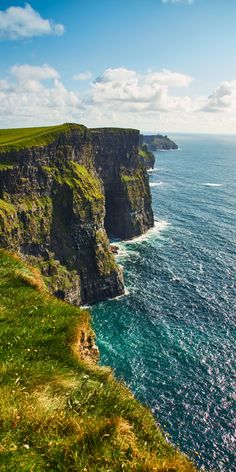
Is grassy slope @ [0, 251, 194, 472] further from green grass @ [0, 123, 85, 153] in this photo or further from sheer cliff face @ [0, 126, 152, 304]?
green grass @ [0, 123, 85, 153]

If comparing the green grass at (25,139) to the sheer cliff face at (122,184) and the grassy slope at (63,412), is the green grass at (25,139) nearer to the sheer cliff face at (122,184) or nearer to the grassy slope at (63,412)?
the sheer cliff face at (122,184)

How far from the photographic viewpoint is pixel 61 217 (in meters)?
85.9

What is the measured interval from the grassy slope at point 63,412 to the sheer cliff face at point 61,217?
5386cm

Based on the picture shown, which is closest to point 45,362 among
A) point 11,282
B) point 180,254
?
point 11,282

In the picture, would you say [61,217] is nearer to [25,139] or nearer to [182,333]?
[25,139]

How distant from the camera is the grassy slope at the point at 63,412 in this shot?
348 inches

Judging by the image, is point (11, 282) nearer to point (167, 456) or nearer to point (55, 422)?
point (55, 422)

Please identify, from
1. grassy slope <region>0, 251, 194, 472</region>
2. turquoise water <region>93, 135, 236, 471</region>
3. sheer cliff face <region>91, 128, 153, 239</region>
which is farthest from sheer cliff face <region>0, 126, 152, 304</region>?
grassy slope <region>0, 251, 194, 472</region>

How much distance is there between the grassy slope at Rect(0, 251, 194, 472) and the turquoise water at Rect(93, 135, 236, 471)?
73.1 ft

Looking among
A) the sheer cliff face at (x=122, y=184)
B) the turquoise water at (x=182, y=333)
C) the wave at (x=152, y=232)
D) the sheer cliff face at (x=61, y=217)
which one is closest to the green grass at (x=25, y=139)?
the sheer cliff face at (x=61, y=217)

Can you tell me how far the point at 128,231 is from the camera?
127m

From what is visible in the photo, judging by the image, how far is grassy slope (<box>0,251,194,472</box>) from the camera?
29.0 feet

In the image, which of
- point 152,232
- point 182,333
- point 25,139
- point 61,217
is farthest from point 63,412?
point 152,232

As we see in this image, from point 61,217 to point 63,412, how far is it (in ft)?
251
